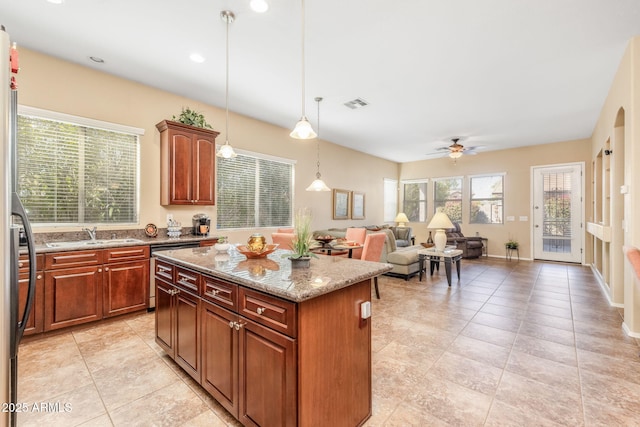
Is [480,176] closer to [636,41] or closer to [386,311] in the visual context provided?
[636,41]

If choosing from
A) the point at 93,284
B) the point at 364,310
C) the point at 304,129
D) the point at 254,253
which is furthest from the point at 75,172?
the point at 364,310

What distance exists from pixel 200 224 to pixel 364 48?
3.34 metres

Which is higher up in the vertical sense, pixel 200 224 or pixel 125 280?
pixel 200 224

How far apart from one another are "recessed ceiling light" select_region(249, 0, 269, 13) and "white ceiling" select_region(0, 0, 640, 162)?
0.08 m

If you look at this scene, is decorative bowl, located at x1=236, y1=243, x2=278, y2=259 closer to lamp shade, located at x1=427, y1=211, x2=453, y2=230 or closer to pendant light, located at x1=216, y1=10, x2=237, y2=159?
pendant light, located at x1=216, y1=10, x2=237, y2=159

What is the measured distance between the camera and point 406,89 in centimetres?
415

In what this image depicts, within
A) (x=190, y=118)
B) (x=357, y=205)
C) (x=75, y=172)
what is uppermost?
(x=190, y=118)

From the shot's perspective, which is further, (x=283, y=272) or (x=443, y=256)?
(x=443, y=256)

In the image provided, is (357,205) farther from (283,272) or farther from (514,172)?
(283,272)

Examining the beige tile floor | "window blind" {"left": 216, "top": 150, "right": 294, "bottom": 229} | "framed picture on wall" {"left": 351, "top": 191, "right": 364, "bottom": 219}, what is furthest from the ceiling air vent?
"framed picture on wall" {"left": 351, "top": 191, "right": 364, "bottom": 219}

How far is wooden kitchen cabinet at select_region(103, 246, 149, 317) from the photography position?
10.9 ft

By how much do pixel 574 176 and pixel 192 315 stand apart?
28.5 feet

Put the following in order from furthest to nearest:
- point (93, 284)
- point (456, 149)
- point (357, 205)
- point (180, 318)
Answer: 1. point (357, 205)
2. point (456, 149)
3. point (93, 284)
4. point (180, 318)

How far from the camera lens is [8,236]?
987 mm
